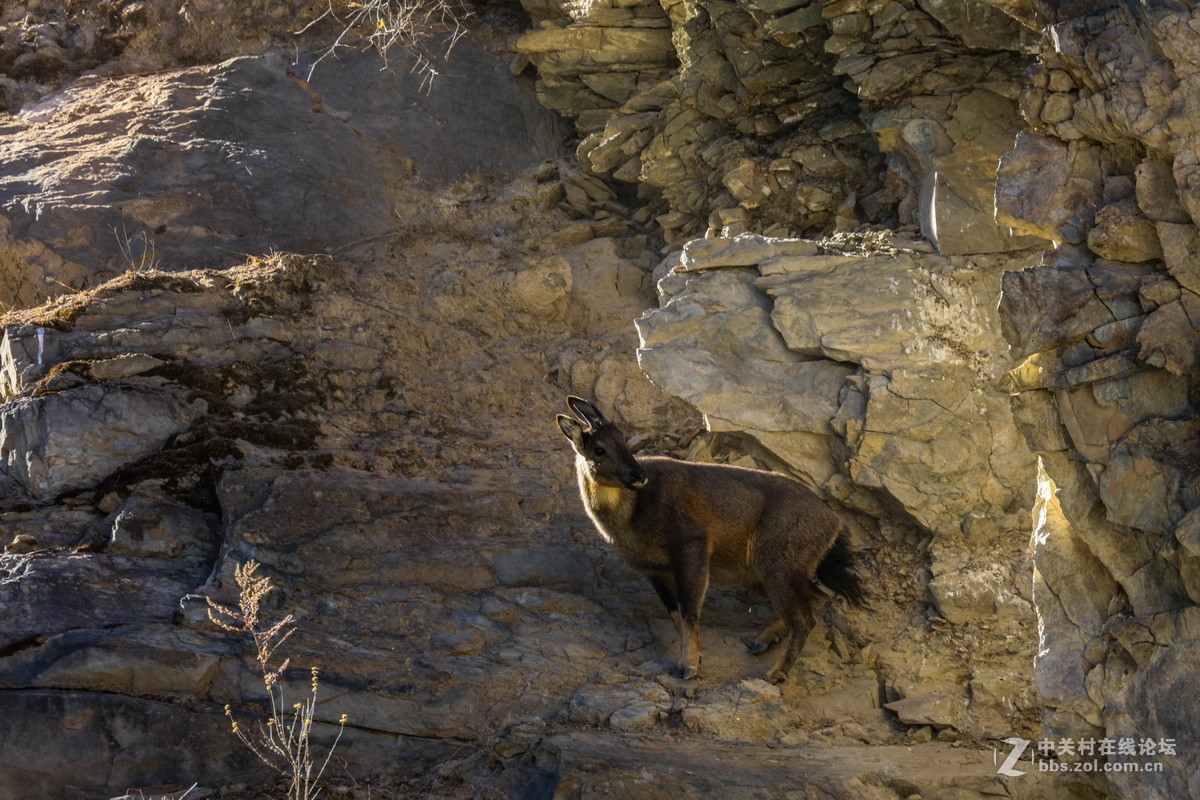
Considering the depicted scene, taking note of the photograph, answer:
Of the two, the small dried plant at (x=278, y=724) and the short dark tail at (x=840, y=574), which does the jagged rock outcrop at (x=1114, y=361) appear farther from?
the small dried plant at (x=278, y=724)

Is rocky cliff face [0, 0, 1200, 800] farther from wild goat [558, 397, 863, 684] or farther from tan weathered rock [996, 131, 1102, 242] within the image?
wild goat [558, 397, 863, 684]

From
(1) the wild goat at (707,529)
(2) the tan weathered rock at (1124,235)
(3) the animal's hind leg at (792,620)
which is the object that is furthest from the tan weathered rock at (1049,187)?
(3) the animal's hind leg at (792,620)

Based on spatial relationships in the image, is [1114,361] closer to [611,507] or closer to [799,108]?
[611,507]

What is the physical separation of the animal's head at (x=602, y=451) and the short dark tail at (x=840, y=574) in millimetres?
1758

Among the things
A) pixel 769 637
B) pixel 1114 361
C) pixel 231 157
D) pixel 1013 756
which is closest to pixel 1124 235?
pixel 1114 361

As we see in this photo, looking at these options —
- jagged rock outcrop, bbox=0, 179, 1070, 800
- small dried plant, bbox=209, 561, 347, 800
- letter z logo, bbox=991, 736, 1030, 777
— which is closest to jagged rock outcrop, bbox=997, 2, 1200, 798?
letter z logo, bbox=991, 736, 1030, 777

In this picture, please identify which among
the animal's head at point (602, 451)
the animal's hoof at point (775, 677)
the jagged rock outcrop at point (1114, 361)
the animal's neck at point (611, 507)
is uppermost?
the jagged rock outcrop at point (1114, 361)

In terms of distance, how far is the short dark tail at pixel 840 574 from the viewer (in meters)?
9.39

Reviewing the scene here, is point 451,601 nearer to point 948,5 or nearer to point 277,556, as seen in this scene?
point 277,556

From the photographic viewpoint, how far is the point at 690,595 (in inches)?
358

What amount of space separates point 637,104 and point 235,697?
1046cm

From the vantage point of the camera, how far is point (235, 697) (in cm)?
772

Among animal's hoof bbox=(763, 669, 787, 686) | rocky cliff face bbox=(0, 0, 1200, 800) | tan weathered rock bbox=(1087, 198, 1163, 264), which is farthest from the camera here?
animal's hoof bbox=(763, 669, 787, 686)

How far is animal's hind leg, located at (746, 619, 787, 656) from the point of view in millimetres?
9304
